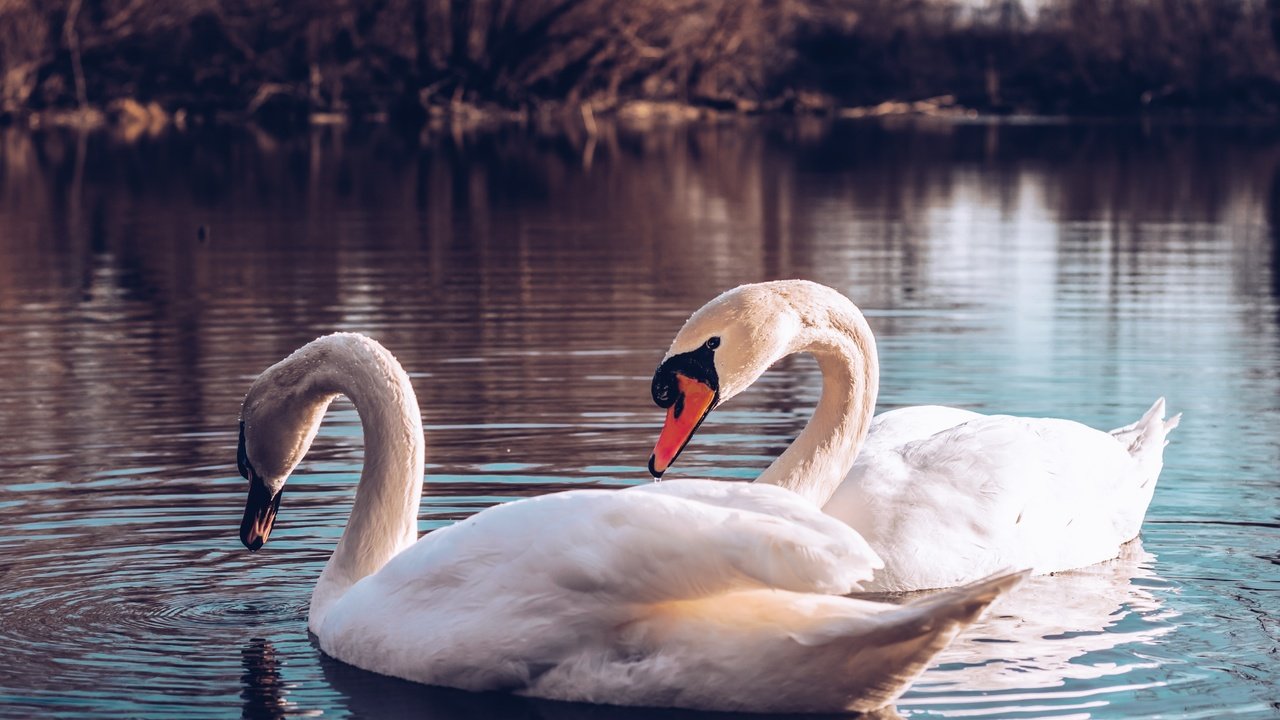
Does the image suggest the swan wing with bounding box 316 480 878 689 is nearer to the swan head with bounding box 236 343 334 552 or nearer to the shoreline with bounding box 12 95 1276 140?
the swan head with bounding box 236 343 334 552

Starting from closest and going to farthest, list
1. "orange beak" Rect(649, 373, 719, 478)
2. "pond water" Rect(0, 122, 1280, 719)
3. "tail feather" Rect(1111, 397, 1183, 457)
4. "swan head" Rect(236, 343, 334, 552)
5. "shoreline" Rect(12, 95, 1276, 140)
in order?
"pond water" Rect(0, 122, 1280, 719)
"swan head" Rect(236, 343, 334, 552)
"orange beak" Rect(649, 373, 719, 478)
"tail feather" Rect(1111, 397, 1183, 457)
"shoreline" Rect(12, 95, 1276, 140)

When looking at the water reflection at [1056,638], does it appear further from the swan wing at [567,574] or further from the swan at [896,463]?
the swan wing at [567,574]

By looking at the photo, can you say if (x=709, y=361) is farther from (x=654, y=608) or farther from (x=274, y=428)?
(x=654, y=608)

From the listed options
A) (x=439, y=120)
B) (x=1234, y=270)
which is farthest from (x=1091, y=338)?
(x=439, y=120)

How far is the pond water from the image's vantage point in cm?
557

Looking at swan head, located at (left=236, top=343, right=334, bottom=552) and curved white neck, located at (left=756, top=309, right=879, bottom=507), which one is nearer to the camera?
swan head, located at (left=236, top=343, right=334, bottom=552)

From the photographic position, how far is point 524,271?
1545 cm

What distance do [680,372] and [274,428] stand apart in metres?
1.16

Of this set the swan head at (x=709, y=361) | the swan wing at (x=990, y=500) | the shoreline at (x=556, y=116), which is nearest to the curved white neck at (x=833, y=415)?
the swan wing at (x=990, y=500)

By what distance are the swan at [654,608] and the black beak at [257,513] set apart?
546 mm

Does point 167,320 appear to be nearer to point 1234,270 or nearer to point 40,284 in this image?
point 40,284

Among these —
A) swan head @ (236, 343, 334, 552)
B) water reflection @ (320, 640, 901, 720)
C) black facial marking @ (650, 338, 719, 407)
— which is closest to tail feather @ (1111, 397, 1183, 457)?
black facial marking @ (650, 338, 719, 407)

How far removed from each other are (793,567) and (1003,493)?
2.49m

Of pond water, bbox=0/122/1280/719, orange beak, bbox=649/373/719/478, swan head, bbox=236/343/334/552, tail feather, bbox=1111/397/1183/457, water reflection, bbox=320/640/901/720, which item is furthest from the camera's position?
tail feather, bbox=1111/397/1183/457
